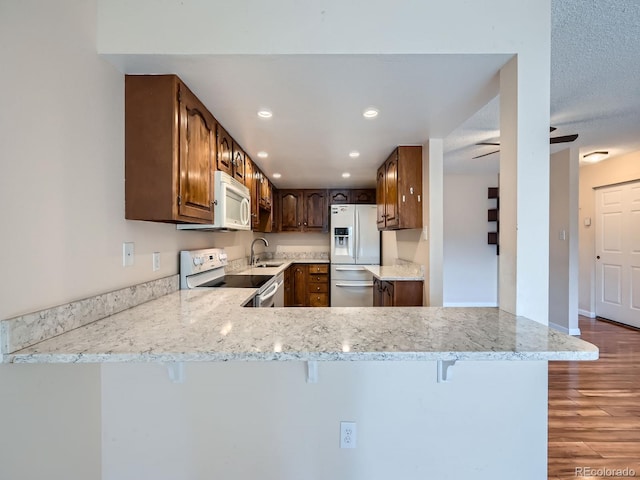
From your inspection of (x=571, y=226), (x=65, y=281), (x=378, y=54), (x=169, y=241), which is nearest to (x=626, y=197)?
(x=571, y=226)

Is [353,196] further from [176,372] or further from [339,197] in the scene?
[176,372]

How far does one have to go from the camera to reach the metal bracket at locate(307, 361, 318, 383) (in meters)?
1.30

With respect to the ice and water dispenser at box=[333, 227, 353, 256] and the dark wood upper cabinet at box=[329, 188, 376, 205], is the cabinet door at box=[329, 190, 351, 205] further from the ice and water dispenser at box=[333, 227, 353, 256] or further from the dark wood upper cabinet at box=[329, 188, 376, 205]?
the ice and water dispenser at box=[333, 227, 353, 256]

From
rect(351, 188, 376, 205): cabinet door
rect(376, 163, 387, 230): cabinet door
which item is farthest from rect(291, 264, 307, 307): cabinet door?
rect(376, 163, 387, 230): cabinet door

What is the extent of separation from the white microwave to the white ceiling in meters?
0.45

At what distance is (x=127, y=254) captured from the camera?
4.91 feet

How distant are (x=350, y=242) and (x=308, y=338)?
3.70 meters

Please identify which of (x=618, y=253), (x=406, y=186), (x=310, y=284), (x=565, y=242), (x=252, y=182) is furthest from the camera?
(x=310, y=284)

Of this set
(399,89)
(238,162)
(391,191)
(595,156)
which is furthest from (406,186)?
(595,156)

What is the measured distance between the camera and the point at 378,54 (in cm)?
130

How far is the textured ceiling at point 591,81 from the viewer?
1438 millimetres

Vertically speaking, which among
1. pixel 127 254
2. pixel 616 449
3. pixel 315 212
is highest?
pixel 315 212

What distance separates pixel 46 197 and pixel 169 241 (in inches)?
35.4

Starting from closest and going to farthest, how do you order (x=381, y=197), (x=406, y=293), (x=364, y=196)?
(x=406, y=293), (x=381, y=197), (x=364, y=196)
